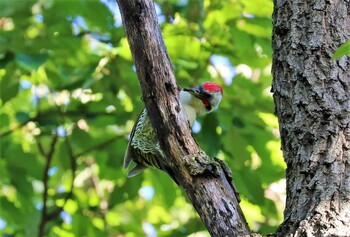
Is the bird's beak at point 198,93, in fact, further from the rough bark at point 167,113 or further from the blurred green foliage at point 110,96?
the rough bark at point 167,113

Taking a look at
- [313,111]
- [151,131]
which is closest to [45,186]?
[151,131]

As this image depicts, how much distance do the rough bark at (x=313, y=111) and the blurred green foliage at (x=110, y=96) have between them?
3.94 ft

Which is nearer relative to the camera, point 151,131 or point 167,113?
point 167,113

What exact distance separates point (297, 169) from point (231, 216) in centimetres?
25

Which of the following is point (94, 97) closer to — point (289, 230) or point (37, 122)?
point (37, 122)

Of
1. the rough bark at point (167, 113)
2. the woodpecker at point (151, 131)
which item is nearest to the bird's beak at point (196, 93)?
the woodpecker at point (151, 131)

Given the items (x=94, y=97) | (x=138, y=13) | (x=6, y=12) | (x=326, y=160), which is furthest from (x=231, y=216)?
(x=94, y=97)

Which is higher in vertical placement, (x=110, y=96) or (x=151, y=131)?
(x=151, y=131)

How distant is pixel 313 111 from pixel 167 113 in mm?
423

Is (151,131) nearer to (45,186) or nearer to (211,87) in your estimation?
(211,87)

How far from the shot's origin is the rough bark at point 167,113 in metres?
1.82

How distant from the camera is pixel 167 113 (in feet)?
6.10

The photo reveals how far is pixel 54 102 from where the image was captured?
12.3 feet

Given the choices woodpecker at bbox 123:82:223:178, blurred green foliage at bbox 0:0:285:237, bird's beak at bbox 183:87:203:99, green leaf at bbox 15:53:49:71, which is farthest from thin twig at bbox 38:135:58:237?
bird's beak at bbox 183:87:203:99
